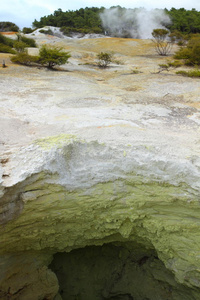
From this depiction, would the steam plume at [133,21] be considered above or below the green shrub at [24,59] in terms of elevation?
above

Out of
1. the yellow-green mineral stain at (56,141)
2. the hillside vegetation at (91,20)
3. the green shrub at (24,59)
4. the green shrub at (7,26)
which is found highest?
the hillside vegetation at (91,20)

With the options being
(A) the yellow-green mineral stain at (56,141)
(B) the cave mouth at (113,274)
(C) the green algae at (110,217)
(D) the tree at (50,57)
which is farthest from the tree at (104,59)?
(C) the green algae at (110,217)

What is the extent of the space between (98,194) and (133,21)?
4279 cm

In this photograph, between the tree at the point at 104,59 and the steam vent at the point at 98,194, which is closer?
the steam vent at the point at 98,194

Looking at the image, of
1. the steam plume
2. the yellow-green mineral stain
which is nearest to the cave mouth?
the yellow-green mineral stain

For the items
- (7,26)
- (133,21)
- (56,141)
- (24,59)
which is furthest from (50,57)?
(133,21)

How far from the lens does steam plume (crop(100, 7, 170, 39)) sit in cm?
3640

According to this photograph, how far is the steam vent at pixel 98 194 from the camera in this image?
2.74 m

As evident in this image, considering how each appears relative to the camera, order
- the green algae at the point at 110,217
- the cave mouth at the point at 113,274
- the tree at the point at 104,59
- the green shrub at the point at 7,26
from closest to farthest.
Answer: the green algae at the point at 110,217 → the cave mouth at the point at 113,274 → the tree at the point at 104,59 → the green shrub at the point at 7,26

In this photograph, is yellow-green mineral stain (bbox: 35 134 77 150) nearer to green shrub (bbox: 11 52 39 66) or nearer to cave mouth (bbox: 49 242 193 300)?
cave mouth (bbox: 49 242 193 300)

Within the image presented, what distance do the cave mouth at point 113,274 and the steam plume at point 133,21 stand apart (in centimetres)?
3748

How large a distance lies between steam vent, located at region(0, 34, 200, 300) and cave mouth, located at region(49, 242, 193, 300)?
0.07 ft

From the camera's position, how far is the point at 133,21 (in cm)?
3856

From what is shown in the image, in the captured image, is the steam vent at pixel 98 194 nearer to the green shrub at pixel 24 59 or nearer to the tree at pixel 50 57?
the tree at pixel 50 57
